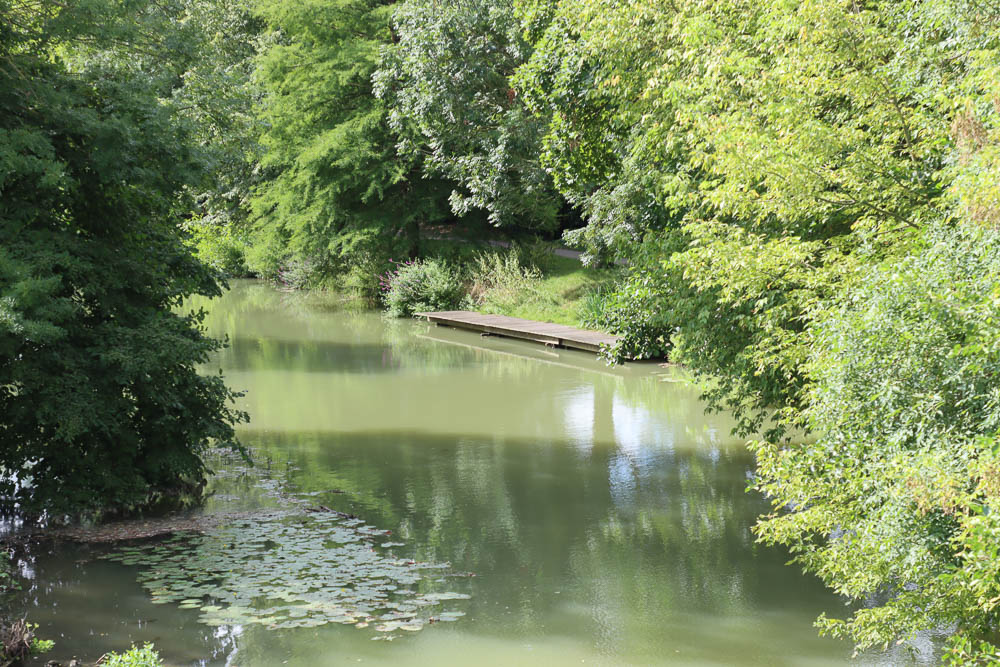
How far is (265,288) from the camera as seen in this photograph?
36.6 meters

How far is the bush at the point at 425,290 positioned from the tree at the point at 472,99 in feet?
8.27

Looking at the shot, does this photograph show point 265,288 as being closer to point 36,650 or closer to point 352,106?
point 352,106

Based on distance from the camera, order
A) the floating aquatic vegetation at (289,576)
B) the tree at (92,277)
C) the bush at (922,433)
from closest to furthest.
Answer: the bush at (922,433)
the floating aquatic vegetation at (289,576)
the tree at (92,277)

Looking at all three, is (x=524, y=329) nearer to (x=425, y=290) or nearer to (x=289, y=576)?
(x=425, y=290)

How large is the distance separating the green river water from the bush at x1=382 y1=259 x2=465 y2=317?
9324mm

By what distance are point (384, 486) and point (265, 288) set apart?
27502 millimetres

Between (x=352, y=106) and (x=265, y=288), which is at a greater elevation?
(x=352, y=106)

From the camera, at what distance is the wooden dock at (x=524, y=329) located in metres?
20.0

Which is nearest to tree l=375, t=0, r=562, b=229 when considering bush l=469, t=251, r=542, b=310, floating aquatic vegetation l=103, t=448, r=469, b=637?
bush l=469, t=251, r=542, b=310

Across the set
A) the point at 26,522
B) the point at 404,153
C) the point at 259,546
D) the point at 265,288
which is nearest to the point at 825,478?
the point at 259,546

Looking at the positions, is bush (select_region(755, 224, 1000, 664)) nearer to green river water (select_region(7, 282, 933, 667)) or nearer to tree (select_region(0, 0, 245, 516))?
green river water (select_region(7, 282, 933, 667))

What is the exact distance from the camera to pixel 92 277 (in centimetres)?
851

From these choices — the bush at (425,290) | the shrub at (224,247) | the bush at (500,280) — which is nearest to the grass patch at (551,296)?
the bush at (500,280)

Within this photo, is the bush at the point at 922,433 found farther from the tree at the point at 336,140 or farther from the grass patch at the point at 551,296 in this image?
the tree at the point at 336,140
